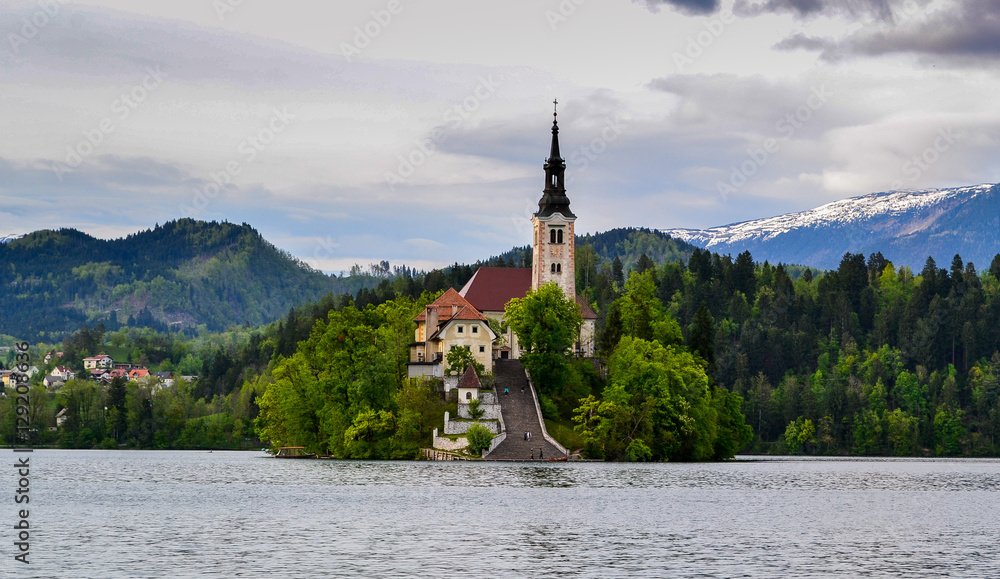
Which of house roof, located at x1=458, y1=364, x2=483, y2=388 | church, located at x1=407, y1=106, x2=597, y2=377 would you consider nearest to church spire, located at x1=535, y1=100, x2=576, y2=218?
church, located at x1=407, y1=106, x2=597, y2=377

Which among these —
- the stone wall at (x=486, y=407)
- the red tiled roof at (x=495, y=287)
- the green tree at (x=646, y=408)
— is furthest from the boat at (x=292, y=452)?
the green tree at (x=646, y=408)

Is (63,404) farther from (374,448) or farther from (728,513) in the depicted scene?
(728,513)

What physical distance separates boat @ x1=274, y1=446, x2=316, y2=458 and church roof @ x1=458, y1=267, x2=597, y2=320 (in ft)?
77.4

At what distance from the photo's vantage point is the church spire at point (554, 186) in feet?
421

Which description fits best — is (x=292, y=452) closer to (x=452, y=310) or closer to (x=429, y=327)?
(x=429, y=327)

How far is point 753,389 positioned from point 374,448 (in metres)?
83.6

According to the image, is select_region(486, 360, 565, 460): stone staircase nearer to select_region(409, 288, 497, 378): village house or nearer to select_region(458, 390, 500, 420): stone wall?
select_region(458, 390, 500, 420): stone wall

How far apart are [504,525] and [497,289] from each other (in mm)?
80154

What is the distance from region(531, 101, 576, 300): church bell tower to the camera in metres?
128

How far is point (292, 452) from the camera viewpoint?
12706cm

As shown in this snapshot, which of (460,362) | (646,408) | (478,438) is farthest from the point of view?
(460,362)

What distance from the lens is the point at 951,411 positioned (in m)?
166

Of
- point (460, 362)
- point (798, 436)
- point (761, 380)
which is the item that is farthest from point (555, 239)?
point (761, 380)

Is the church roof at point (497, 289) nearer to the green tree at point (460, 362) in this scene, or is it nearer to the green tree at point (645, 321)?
the green tree at point (645, 321)
